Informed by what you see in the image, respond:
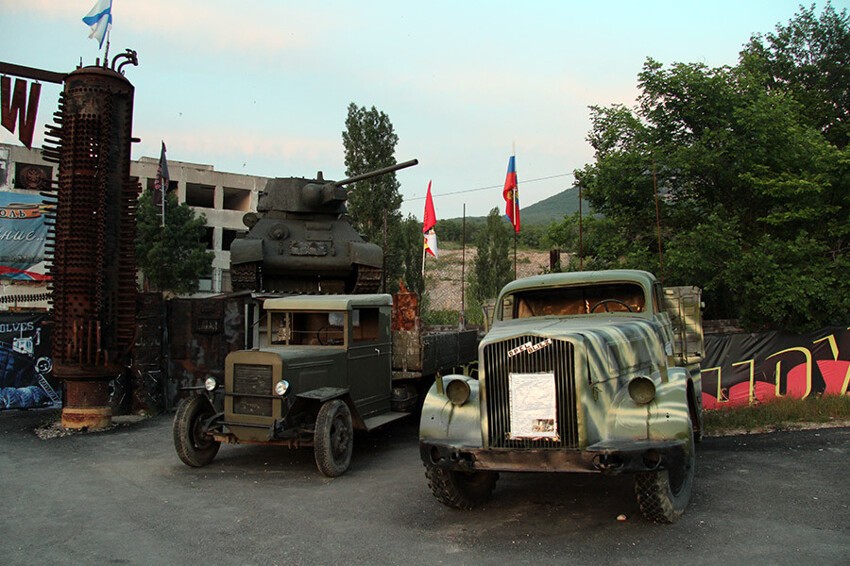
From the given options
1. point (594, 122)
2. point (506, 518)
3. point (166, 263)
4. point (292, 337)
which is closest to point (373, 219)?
point (166, 263)

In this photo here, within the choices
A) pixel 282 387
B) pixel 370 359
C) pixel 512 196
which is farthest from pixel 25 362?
pixel 512 196

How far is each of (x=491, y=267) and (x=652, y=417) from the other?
32.3 m

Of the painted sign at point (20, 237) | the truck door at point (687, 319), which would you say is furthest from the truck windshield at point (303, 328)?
the painted sign at point (20, 237)

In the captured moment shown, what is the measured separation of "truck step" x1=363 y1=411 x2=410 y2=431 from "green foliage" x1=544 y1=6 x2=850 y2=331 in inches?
251

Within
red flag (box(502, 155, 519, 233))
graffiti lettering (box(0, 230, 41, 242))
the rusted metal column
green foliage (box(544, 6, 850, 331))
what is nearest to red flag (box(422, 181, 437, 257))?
red flag (box(502, 155, 519, 233))

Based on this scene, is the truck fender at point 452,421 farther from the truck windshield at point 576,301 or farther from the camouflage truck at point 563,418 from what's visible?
the truck windshield at point 576,301

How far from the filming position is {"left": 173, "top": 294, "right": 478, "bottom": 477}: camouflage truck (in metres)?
7.73

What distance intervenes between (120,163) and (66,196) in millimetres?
1049

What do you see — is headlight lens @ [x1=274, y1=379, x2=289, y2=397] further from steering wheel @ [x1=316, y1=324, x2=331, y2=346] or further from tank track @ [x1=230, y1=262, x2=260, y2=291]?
tank track @ [x1=230, y1=262, x2=260, y2=291]

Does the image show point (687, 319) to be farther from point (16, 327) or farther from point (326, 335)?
point (16, 327)

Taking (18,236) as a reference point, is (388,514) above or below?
below

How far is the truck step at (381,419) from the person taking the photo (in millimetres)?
8734

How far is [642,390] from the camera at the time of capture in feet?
18.0

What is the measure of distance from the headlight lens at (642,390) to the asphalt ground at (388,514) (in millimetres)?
1008
